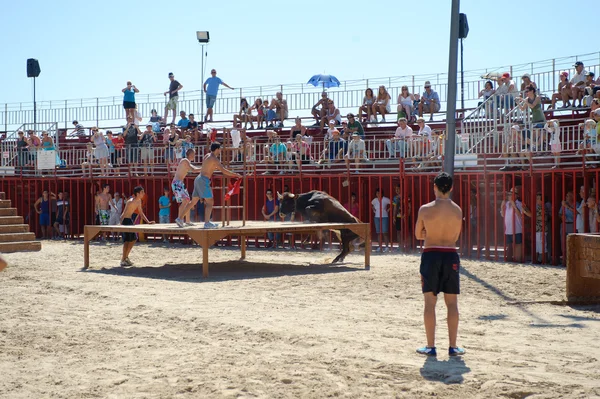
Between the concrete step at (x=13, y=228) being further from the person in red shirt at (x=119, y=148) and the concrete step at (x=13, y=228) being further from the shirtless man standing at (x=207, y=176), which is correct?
the shirtless man standing at (x=207, y=176)

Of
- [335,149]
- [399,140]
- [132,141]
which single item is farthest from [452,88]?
[132,141]

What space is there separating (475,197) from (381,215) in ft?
9.08

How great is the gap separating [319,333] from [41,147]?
76.3 ft

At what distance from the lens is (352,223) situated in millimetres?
18344

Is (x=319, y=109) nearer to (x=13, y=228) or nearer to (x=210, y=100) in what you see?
(x=210, y=100)

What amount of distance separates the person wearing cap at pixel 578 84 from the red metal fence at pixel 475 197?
318cm

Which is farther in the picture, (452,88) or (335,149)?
(335,149)

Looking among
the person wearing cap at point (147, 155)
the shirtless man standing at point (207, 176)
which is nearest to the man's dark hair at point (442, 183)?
the shirtless man standing at point (207, 176)

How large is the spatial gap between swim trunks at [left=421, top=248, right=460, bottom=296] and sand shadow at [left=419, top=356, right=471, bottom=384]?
0.69m

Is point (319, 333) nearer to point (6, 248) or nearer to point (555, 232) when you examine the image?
point (555, 232)

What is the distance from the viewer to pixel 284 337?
9547mm

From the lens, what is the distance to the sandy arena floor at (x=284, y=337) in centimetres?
735

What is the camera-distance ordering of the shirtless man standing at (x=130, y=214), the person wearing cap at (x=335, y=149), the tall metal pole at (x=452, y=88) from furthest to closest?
the person wearing cap at (x=335, y=149) < the shirtless man standing at (x=130, y=214) < the tall metal pole at (x=452, y=88)

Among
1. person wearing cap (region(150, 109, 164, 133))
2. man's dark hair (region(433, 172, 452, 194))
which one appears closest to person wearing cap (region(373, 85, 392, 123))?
person wearing cap (region(150, 109, 164, 133))
